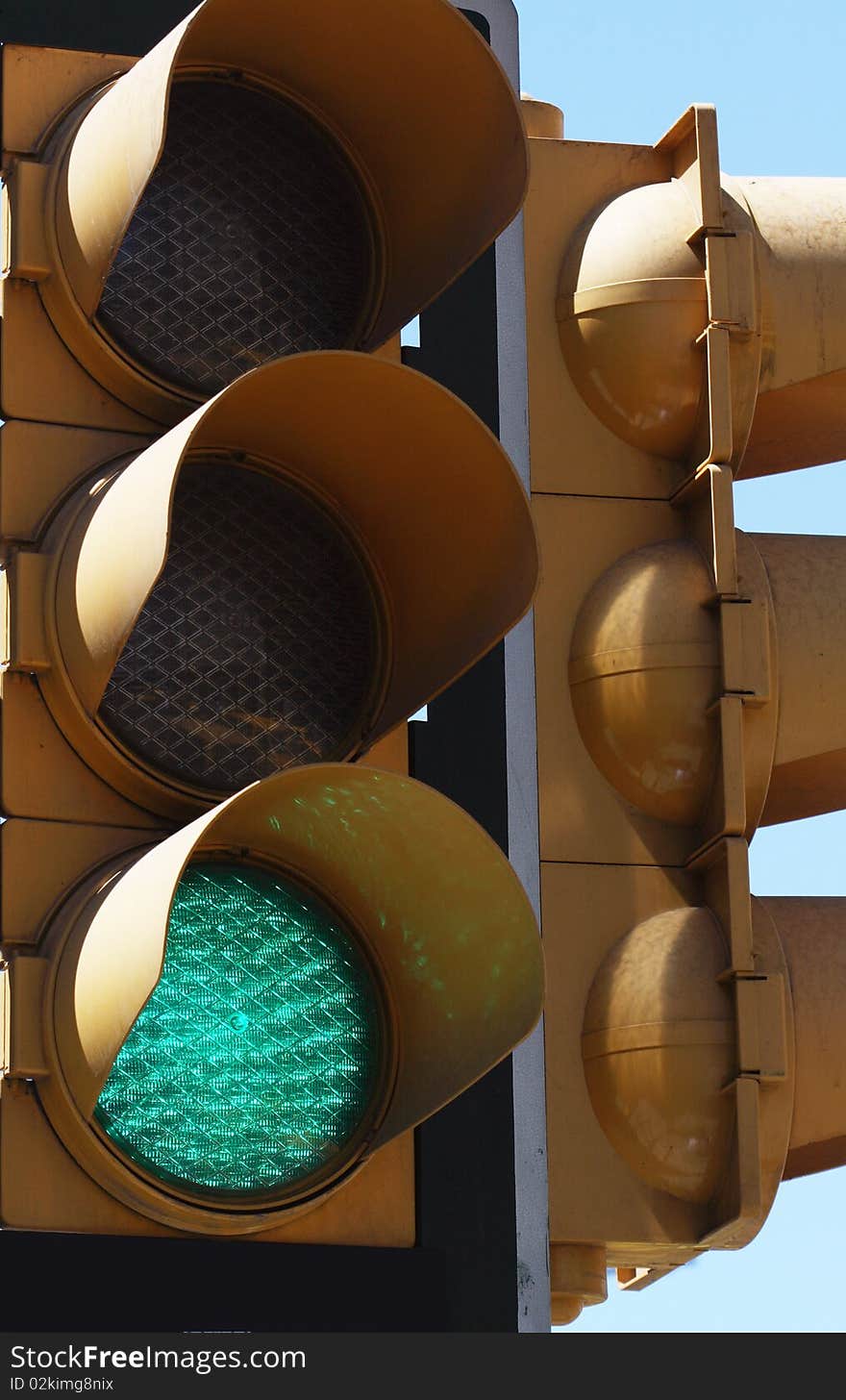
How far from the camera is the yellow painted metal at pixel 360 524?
19.3 feet

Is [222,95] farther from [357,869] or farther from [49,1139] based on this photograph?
[49,1139]

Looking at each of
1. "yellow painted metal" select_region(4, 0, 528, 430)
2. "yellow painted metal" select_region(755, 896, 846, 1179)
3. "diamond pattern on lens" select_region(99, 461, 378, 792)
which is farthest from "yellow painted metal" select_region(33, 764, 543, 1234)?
"yellow painted metal" select_region(755, 896, 846, 1179)

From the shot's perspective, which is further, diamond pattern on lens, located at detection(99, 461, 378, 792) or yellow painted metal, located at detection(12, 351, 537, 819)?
diamond pattern on lens, located at detection(99, 461, 378, 792)

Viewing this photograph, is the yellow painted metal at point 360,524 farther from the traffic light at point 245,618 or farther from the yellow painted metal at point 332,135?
the yellow painted metal at point 332,135

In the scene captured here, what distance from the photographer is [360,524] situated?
656 centimetres

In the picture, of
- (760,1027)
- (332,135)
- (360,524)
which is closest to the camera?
(360,524)

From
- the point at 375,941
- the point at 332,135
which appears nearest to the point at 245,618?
the point at 375,941

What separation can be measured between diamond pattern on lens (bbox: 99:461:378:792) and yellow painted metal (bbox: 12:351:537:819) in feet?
0.18

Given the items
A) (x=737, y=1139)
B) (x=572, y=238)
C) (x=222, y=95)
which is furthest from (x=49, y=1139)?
(x=572, y=238)

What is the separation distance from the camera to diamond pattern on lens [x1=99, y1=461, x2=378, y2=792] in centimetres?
624

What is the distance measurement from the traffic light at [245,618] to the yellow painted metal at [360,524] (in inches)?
0.4

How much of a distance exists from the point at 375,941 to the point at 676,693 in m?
1.49

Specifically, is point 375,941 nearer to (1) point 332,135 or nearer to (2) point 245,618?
(2) point 245,618

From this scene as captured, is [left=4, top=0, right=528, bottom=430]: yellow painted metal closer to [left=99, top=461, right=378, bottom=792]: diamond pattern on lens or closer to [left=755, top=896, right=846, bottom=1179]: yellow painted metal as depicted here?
[left=99, top=461, right=378, bottom=792]: diamond pattern on lens
